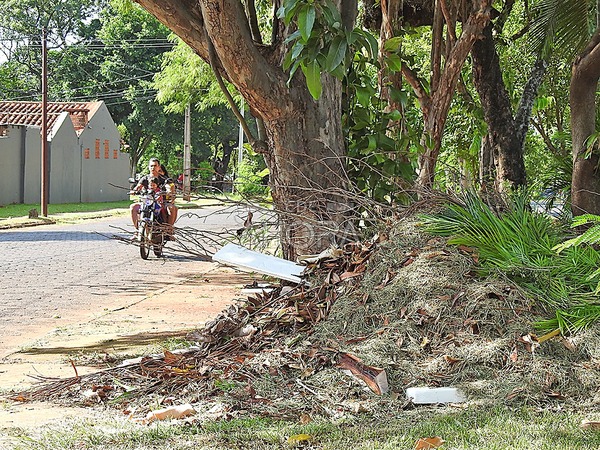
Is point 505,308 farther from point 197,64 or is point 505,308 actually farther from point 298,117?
point 197,64

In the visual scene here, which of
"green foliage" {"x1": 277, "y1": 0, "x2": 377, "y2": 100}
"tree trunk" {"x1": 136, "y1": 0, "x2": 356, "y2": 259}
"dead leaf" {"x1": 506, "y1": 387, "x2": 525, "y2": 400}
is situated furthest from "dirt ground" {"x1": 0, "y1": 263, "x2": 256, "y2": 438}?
"green foliage" {"x1": 277, "y1": 0, "x2": 377, "y2": 100}

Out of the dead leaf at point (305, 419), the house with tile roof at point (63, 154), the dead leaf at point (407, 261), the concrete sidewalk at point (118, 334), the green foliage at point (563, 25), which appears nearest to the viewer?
the dead leaf at point (305, 419)

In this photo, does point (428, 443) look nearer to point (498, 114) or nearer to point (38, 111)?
point (498, 114)

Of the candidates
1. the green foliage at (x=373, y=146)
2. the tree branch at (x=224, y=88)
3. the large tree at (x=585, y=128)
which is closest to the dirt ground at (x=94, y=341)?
the tree branch at (x=224, y=88)

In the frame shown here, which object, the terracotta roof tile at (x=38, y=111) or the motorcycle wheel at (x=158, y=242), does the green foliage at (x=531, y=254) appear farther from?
the terracotta roof tile at (x=38, y=111)

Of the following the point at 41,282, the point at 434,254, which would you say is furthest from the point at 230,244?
the point at 41,282

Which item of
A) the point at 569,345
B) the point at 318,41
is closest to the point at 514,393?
the point at 569,345

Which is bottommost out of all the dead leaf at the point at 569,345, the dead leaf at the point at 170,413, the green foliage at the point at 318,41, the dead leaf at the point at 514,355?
the dead leaf at the point at 170,413

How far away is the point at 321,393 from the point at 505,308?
1.25 meters

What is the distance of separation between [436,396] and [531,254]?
1.44 metres

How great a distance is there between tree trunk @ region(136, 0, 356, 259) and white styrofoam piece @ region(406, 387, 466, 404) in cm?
199

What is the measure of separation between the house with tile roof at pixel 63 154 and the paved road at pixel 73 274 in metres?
15.1

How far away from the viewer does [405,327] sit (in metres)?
5.37

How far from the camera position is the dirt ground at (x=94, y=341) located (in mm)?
5035
